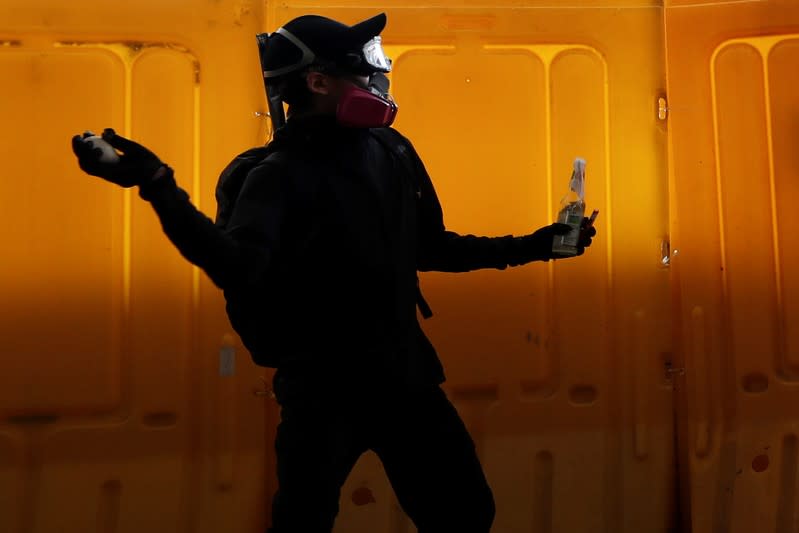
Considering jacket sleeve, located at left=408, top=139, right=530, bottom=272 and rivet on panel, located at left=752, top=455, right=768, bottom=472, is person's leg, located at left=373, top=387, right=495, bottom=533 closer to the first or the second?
jacket sleeve, located at left=408, top=139, right=530, bottom=272

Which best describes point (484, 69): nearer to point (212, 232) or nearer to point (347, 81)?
point (347, 81)

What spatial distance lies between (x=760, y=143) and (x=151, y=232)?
1.84 metres

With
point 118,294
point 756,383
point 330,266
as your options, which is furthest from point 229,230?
point 756,383

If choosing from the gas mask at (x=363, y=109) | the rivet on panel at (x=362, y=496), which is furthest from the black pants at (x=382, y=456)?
the rivet on panel at (x=362, y=496)

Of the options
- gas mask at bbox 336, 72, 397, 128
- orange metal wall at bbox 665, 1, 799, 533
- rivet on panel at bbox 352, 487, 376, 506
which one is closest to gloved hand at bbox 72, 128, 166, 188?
gas mask at bbox 336, 72, 397, 128

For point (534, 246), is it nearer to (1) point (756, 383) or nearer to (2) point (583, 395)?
(2) point (583, 395)

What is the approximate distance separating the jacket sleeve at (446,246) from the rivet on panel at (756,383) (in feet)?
3.58

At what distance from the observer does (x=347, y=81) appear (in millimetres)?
2180

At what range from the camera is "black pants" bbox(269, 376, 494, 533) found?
6.80 ft

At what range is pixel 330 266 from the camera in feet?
6.84

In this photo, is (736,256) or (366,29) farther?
(736,256)

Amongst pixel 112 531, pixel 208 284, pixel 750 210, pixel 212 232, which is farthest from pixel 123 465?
pixel 750 210

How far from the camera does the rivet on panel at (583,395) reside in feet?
10.2

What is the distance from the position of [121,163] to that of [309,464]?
72 cm
